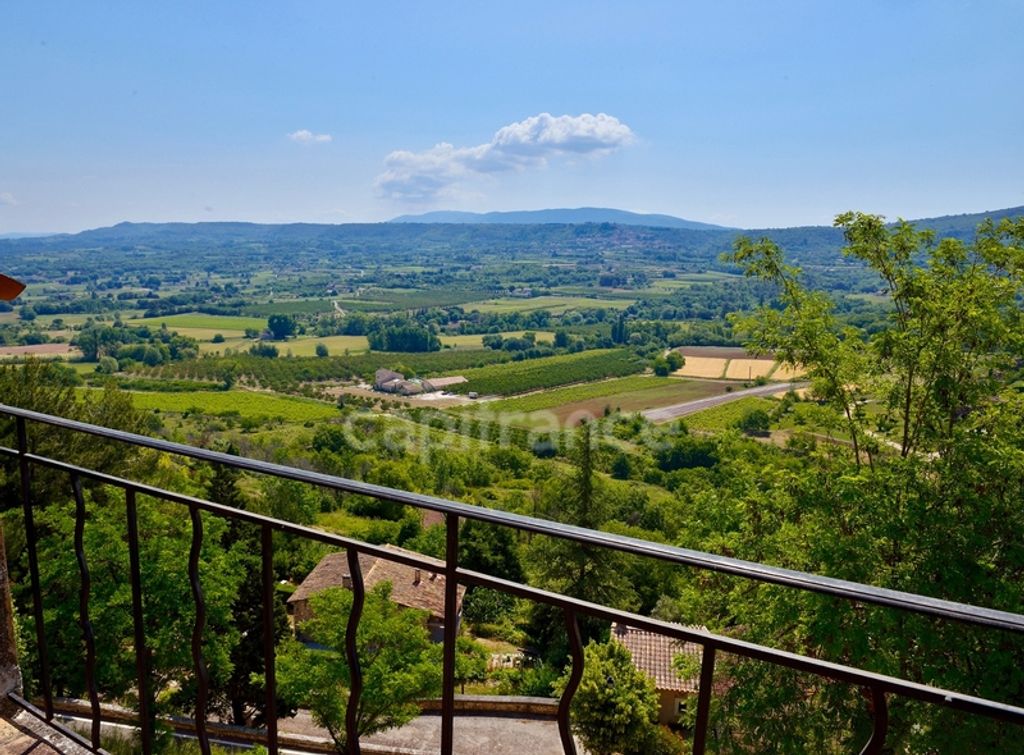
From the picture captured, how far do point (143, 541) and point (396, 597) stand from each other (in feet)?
29.7

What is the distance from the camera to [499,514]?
145 centimetres

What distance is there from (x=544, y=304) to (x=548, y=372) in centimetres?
5735

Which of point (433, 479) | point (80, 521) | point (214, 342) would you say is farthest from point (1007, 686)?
point (214, 342)

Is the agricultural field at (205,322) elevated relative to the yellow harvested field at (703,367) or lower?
elevated

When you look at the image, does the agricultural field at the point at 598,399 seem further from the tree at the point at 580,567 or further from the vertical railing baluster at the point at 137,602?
the vertical railing baluster at the point at 137,602

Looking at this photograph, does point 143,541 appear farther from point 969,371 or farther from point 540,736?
point 969,371

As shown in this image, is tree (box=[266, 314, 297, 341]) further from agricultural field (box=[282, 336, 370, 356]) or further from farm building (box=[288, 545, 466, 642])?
farm building (box=[288, 545, 466, 642])

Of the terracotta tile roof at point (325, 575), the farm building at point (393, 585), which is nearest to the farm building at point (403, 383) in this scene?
the terracotta tile roof at point (325, 575)

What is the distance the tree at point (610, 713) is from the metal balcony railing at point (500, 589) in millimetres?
11358

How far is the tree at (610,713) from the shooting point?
12625 mm

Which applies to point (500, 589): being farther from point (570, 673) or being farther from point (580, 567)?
point (580, 567)

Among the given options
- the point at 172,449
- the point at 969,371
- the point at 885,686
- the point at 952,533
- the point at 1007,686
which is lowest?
the point at 1007,686

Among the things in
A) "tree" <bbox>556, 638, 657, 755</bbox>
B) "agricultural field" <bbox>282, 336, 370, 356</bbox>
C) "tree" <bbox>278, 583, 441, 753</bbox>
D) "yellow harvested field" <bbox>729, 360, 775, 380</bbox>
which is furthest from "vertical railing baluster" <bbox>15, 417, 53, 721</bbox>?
"agricultural field" <bbox>282, 336, 370, 356</bbox>

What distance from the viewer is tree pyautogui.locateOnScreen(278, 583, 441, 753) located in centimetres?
1016
